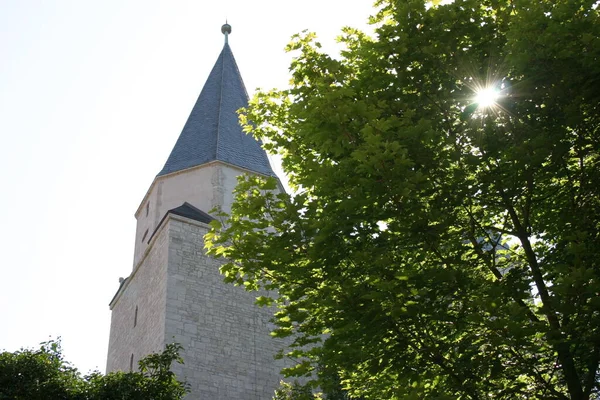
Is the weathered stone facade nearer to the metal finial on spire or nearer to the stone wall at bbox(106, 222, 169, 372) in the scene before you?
the stone wall at bbox(106, 222, 169, 372)

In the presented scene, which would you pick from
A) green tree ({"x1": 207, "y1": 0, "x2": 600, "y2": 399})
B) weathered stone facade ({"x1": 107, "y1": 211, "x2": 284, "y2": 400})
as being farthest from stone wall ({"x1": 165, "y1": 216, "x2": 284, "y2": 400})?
green tree ({"x1": 207, "y1": 0, "x2": 600, "y2": 399})

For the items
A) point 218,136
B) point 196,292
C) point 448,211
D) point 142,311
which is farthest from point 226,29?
point 448,211

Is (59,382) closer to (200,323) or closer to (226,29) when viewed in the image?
(200,323)

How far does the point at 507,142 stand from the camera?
6.03 m

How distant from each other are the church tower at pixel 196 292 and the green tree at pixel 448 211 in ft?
25.8

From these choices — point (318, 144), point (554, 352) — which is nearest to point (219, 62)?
point (318, 144)

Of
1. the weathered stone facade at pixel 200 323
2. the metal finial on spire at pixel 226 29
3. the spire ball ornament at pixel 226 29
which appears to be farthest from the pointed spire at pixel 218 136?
the spire ball ornament at pixel 226 29

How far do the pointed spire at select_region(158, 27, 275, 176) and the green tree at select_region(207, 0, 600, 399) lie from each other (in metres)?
12.7

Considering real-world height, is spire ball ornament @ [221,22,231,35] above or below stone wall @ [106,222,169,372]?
above

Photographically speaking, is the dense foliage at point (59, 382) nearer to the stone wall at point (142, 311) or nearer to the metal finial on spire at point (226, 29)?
the stone wall at point (142, 311)

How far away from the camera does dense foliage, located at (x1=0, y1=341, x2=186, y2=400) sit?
33.2ft

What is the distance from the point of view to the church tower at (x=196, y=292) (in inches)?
602

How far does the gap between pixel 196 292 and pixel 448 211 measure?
36.3ft

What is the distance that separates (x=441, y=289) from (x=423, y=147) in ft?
4.16
